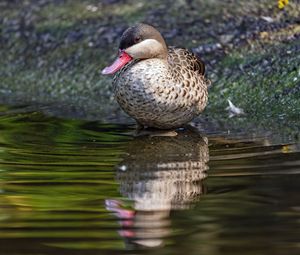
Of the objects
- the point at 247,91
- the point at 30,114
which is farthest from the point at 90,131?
the point at 247,91

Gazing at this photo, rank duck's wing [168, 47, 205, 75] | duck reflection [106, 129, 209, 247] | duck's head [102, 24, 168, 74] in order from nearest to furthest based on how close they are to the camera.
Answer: duck reflection [106, 129, 209, 247]
duck's head [102, 24, 168, 74]
duck's wing [168, 47, 205, 75]

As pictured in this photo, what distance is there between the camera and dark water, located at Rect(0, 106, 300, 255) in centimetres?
555

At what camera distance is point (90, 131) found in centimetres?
951

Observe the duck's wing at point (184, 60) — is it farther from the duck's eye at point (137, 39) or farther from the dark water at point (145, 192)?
the dark water at point (145, 192)

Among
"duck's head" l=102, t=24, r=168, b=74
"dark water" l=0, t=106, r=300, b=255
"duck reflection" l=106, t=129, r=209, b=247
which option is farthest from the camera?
"duck's head" l=102, t=24, r=168, b=74

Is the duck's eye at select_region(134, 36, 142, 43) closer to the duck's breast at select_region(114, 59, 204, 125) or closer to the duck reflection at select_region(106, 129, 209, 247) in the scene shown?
the duck's breast at select_region(114, 59, 204, 125)

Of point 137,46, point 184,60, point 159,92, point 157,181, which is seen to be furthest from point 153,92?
point 157,181

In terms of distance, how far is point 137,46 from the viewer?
9203mm

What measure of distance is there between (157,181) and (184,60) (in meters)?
2.49

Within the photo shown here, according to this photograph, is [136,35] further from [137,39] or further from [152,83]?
[152,83]

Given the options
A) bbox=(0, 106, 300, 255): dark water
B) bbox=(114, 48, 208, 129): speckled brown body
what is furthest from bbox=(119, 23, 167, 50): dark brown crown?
bbox=(0, 106, 300, 255): dark water

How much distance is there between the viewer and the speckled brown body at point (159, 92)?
9070 mm

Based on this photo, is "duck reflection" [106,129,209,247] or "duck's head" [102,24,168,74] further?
"duck's head" [102,24,168,74]

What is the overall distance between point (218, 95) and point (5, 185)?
412 cm
